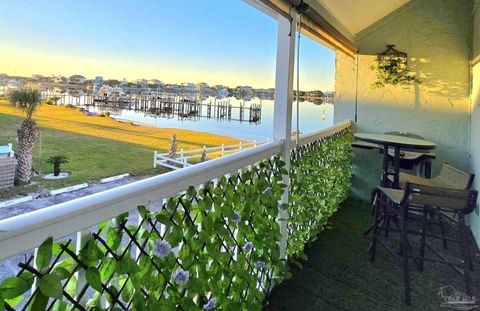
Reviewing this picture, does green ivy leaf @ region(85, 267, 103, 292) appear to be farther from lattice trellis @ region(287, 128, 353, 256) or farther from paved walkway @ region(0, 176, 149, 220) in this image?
lattice trellis @ region(287, 128, 353, 256)

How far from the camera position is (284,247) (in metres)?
2.33

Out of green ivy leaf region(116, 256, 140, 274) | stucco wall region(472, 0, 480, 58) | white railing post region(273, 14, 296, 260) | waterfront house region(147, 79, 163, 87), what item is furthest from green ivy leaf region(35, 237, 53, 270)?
stucco wall region(472, 0, 480, 58)

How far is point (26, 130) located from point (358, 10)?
3.80 meters

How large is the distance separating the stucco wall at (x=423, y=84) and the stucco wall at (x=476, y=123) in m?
0.20

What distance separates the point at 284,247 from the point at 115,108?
1.58 metres

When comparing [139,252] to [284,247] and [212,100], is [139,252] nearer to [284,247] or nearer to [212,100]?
[212,100]

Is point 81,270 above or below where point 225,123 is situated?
below

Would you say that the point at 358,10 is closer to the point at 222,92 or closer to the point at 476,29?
the point at 476,29

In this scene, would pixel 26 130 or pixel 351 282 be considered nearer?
pixel 26 130

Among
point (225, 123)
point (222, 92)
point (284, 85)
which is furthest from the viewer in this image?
point (284, 85)

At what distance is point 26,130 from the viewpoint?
901mm

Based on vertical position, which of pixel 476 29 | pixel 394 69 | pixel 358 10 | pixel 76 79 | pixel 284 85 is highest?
pixel 358 10

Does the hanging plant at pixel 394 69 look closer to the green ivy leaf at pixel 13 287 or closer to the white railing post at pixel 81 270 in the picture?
the white railing post at pixel 81 270

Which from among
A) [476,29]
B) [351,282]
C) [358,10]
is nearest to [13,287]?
[351,282]
